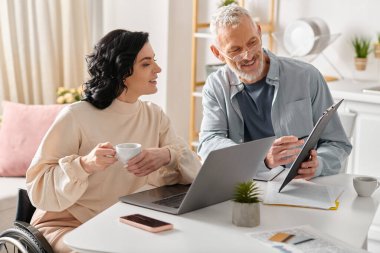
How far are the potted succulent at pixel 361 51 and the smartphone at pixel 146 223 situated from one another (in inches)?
94.4

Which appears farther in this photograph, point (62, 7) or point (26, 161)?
point (62, 7)

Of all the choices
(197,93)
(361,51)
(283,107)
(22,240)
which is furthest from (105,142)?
(361,51)

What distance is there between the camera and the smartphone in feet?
6.29

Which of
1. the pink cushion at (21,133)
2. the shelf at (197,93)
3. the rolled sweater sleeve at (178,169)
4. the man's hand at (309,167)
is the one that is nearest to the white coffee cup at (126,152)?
the rolled sweater sleeve at (178,169)

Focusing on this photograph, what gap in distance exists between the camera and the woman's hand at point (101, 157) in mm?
2192

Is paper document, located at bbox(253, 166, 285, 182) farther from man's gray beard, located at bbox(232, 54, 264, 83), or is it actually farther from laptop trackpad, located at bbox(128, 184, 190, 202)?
man's gray beard, located at bbox(232, 54, 264, 83)

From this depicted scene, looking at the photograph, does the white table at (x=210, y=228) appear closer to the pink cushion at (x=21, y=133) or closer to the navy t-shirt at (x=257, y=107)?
the navy t-shirt at (x=257, y=107)

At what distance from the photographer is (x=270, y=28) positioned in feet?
14.3

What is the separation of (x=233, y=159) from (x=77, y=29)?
2668 millimetres

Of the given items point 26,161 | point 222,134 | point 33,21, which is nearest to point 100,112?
point 222,134

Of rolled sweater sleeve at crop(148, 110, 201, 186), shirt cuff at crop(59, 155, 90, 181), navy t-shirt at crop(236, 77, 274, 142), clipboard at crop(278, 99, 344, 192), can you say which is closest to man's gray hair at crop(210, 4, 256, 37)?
navy t-shirt at crop(236, 77, 274, 142)

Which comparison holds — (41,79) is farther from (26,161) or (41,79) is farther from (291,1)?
(291,1)

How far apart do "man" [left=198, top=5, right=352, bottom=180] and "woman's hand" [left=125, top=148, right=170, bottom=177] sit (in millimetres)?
329

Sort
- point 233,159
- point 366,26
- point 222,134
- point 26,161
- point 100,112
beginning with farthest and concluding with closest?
point 366,26 → point 26,161 → point 222,134 → point 100,112 → point 233,159
